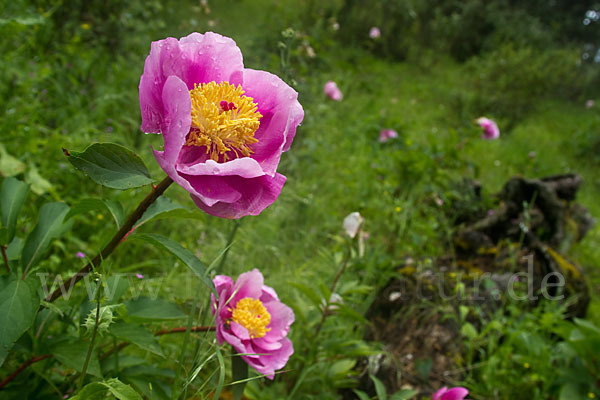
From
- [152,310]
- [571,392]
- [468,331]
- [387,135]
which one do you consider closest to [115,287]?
[152,310]

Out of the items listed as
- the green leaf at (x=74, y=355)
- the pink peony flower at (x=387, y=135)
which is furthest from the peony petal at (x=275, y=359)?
the pink peony flower at (x=387, y=135)

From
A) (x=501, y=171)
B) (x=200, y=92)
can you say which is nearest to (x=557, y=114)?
(x=501, y=171)

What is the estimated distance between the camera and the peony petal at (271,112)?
710mm

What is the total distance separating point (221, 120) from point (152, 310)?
41 cm

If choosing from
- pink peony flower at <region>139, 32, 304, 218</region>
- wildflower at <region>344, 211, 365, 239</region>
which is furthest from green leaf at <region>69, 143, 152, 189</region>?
wildflower at <region>344, 211, 365, 239</region>

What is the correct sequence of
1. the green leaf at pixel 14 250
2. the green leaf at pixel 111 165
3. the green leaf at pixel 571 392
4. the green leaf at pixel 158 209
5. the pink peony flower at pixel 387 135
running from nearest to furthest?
the green leaf at pixel 111 165 < the green leaf at pixel 158 209 < the green leaf at pixel 14 250 < the green leaf at pixel 571 392 < the pink peony flower at pixel 387 135

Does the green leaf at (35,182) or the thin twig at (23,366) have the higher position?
the thin twig at (23,366)

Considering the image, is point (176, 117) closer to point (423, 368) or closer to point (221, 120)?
point (221, 120)

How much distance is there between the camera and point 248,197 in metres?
0.67

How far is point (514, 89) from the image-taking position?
665cm

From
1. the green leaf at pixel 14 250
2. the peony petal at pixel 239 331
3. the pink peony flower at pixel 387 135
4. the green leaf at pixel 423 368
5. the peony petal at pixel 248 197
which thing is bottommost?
the pink peony flower at pixel 387 135

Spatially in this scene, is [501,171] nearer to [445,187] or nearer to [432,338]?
[445,187]

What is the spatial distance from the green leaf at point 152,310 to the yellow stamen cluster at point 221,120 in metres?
0.34

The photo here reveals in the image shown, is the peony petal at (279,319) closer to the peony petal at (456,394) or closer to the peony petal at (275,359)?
the peony petal at (275,359)
